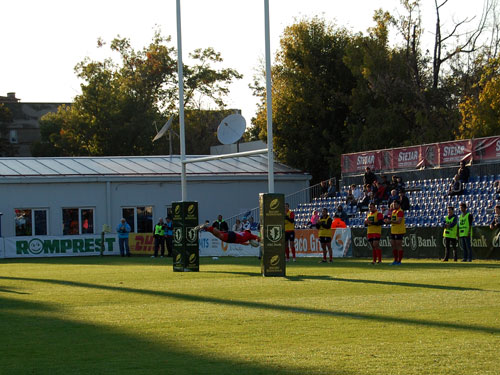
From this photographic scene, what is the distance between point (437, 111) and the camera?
174ft

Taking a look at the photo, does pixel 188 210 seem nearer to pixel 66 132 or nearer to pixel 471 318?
pixel 471 318

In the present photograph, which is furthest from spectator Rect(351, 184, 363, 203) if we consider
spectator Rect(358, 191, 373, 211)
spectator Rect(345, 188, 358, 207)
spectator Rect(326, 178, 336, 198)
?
spectator Rect(326, 178, 336, 198)

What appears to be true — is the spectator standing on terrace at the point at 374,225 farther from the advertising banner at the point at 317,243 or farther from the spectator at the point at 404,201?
the spectator at the point at 404,201

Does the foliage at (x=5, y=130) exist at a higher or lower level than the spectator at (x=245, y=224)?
higher

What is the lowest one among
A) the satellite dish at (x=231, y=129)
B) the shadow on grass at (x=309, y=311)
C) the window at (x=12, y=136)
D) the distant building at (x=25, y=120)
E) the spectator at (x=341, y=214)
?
the shadow on grass at (x=309, y=311)

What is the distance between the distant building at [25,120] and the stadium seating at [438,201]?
62215mm

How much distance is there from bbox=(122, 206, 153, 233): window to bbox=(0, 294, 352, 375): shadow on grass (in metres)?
34.3

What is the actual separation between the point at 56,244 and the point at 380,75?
2304 cm

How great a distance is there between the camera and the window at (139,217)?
153 feet

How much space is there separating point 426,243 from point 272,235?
10.2m

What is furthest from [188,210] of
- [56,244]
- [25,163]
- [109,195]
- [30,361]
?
[25,163]

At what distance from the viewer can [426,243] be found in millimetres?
29469

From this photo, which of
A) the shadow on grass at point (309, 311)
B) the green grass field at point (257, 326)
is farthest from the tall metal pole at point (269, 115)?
the shadow on grass at point (309, 311)

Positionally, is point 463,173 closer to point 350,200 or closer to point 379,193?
point 379,193
